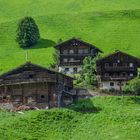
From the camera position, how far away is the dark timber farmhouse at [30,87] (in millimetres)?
78750

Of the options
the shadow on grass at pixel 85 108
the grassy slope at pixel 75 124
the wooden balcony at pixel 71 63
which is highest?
the wooden balcony at pixel 71 63

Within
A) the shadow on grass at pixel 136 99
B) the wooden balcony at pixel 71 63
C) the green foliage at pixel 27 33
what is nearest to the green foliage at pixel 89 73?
the wooden balcony at pixel 71 63

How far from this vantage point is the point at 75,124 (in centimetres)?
6750

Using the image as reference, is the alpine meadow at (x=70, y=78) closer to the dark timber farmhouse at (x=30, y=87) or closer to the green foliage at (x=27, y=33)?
the dark timber farmhouse at (x=30, y=87)

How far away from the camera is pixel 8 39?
429 ft

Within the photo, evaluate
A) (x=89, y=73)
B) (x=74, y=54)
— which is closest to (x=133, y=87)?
(x=89, y=73)

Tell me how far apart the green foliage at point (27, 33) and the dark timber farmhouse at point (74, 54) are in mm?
13414

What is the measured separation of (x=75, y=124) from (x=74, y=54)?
4538 cm

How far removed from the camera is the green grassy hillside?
122438mm

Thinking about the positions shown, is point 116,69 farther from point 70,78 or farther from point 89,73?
point 70,78

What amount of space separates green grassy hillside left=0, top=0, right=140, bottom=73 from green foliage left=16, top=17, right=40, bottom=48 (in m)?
1.36

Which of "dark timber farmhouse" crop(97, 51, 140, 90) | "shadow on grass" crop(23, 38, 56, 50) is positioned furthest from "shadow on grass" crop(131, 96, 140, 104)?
"shadow on grass" crop(23, 38, 56, 50)

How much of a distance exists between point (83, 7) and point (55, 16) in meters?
9.43

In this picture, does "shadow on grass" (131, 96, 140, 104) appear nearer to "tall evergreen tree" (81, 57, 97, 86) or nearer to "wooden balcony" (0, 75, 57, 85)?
"wooden balcony" (0, 75, 57, 85)
